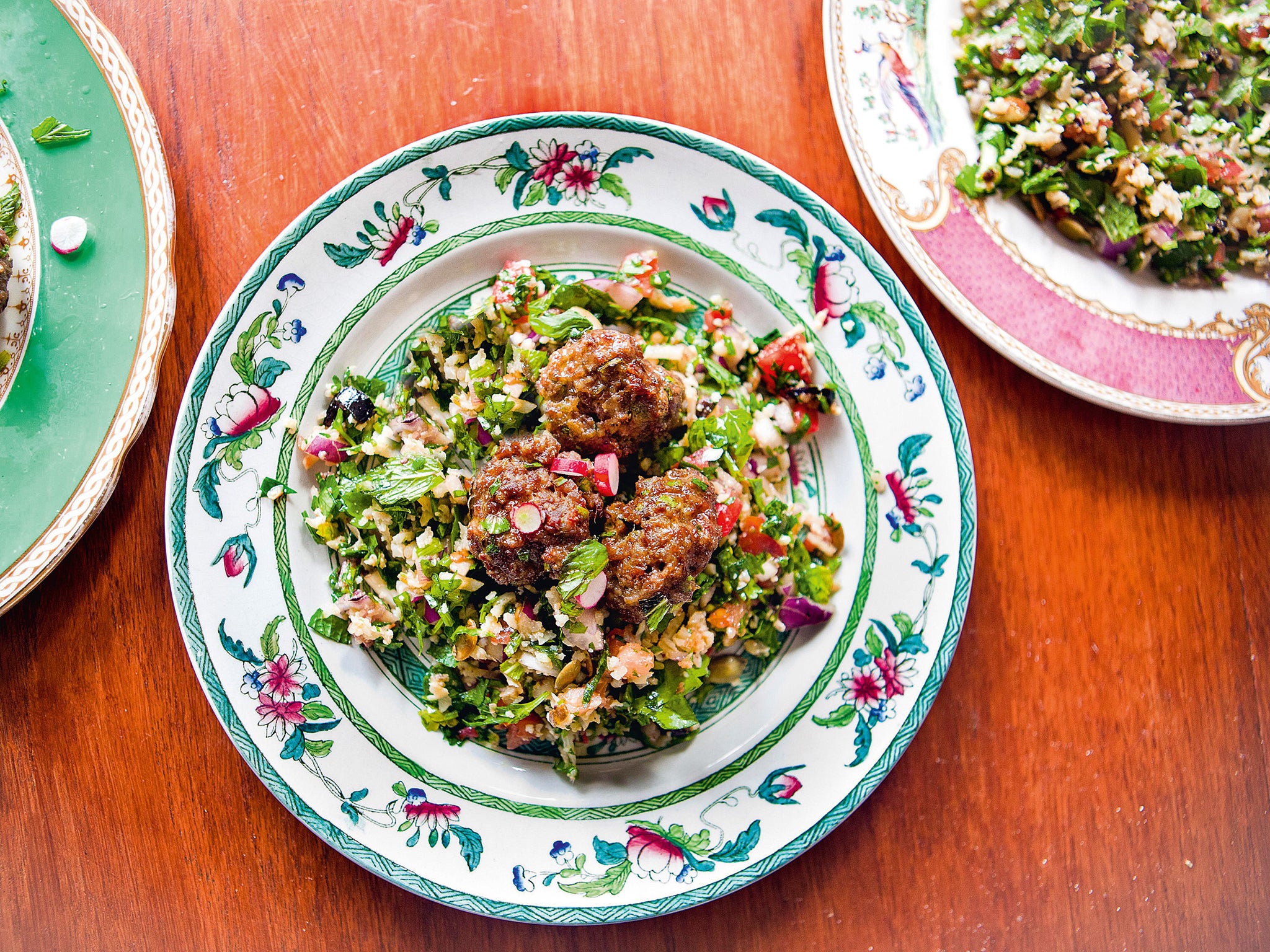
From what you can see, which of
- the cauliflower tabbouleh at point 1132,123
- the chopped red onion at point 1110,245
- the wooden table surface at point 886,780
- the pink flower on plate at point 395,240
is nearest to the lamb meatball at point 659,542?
the pink flower on plate at point 395,240

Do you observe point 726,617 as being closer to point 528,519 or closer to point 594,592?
point 594,592

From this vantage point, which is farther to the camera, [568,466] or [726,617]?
[726,617]

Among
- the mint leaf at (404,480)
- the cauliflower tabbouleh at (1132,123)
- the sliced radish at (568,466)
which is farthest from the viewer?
the cauliflower tabbouleh at (1132,123)

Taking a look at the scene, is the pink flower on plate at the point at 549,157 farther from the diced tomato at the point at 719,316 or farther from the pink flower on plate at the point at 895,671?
the pink flower on plate at the point at 895,671

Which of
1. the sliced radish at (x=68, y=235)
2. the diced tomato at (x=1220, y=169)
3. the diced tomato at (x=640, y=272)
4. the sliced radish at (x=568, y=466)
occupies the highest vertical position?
the sliced radish at (x=68, y=235)

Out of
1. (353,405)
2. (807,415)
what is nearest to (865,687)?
(807,415)

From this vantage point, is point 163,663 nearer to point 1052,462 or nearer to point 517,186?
point 517,186

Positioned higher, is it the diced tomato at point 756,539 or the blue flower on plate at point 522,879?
the diced tomato at point 756,539
